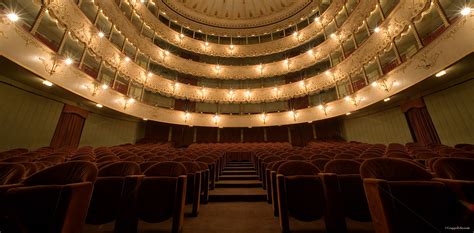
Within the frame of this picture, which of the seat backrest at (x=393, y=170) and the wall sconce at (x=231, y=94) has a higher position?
the wall sconce at (x=231, y=94)

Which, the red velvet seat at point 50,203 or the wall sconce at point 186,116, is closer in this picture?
the red velvet seat at point 50,203

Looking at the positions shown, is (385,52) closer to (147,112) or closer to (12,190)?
(12,190)

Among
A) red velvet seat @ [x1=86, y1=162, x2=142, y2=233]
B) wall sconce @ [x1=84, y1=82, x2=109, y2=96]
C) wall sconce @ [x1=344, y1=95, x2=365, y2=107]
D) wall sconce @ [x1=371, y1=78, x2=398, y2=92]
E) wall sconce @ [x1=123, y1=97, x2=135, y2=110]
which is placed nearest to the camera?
red velvet seat @ [x1=86, y1=162, x2=142, y2=233]

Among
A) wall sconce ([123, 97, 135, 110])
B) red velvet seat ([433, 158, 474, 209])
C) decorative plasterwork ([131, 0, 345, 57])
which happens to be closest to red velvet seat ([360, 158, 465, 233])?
red velvet seat ([433, 158, 474, 209])

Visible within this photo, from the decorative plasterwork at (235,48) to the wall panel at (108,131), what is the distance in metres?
4.56

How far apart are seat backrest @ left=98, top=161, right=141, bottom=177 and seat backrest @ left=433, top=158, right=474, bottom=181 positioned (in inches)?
119

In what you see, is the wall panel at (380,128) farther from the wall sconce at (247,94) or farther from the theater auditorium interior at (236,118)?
the wall sconce at (247,94)

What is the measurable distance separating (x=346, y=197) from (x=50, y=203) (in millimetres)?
2472

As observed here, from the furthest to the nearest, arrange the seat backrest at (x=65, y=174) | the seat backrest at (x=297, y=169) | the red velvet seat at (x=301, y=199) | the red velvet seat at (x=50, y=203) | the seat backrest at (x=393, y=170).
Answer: the seat backrest at (x=297, y=169), the red velvet seat at (x=301, y=199), the seat backrest at (x=393, y=170), the seat backrest at (x=65, y=174), the red velvet seat at (x=50, y=203)

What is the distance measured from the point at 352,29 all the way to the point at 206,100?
9.94 metres

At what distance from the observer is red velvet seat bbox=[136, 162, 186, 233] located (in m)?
1.66

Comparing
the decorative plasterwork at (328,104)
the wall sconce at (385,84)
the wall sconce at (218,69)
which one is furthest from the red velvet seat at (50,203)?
the wall sconce at (218,69)

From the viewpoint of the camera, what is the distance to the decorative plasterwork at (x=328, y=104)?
4083 mm

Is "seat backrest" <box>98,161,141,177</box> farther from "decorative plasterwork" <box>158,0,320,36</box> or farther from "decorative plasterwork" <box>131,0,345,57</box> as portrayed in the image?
"decorative plasterwork" <box>158,0,320,36</box>
